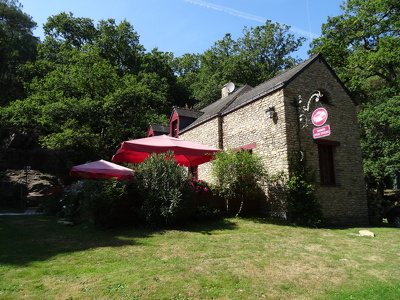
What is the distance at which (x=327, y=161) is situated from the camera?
11047 millimetres

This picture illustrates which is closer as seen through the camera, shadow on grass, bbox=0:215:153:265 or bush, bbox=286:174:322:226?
shadow on grass, bbox=0:215:153:265

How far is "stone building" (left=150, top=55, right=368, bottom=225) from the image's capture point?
10.0 m

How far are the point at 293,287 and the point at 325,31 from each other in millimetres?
22911

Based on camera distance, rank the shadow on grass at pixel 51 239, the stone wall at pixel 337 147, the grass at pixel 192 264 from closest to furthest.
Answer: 1. the grass at pixel 192 264
2. the shadow on grass at pixel 51 239
3. the stone wall at pixel 337 147

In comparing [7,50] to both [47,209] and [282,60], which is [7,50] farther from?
[282,60]

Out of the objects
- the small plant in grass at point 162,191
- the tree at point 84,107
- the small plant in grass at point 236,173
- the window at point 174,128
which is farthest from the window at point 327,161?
the tree at point 84,107

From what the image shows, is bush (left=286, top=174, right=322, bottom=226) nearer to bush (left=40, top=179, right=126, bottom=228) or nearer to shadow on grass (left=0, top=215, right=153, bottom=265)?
shadow on grass (left=0, top=215, right=153, bottom=265)

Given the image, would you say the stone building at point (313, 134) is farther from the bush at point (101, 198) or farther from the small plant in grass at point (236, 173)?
the bush at point (101, 198)

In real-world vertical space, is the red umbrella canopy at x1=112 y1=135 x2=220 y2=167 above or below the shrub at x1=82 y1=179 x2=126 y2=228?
above

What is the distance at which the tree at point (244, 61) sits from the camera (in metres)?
31.9

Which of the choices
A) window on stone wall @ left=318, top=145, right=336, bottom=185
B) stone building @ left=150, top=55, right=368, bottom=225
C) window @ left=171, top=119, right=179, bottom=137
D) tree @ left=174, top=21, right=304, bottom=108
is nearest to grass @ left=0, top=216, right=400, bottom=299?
stone building @ left=150, top=55, right=368, bottom=225

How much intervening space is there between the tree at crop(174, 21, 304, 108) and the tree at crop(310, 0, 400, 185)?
11.1 metres

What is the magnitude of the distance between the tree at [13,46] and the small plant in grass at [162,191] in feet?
81.6

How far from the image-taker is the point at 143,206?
7.62 metres
